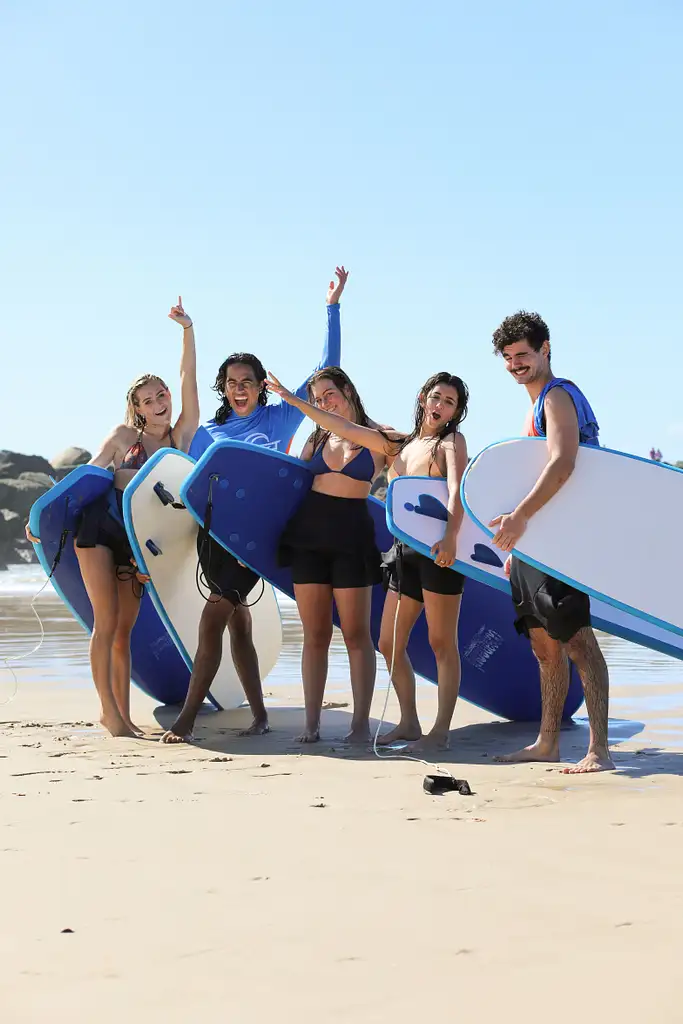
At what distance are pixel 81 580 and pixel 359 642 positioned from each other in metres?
1.68

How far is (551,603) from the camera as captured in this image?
12.5 ft

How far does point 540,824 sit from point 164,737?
2079 millimetres

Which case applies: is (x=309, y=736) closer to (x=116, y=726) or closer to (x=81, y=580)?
(x=116, y=726)

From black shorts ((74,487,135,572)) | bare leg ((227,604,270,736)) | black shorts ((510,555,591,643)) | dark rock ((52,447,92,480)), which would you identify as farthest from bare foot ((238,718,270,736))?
dark rock ((52,447,92,480))

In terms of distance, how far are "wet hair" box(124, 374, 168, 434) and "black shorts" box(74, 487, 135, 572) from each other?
0.34 m

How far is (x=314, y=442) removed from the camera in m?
4.79

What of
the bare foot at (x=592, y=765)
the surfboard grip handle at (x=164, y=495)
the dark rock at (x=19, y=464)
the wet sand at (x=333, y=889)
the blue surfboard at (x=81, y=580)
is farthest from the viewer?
the dark rock at (x=19, y=464)

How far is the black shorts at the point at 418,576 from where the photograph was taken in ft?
14.3

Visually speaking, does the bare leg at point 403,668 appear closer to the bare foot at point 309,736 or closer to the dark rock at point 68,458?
the bare foot at point 309,736

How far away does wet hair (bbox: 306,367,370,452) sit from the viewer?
15.4 feet

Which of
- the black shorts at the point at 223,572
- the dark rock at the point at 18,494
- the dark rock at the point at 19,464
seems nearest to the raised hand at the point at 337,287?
the black shorts at the point at 223,572

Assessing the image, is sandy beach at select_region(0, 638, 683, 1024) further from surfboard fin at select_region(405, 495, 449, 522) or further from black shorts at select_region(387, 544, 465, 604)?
surfboard fin at select_region(405, 495, 449, 522)

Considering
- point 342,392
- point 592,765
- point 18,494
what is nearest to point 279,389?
point 342,392

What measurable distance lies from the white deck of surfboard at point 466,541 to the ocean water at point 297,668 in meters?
0.64
